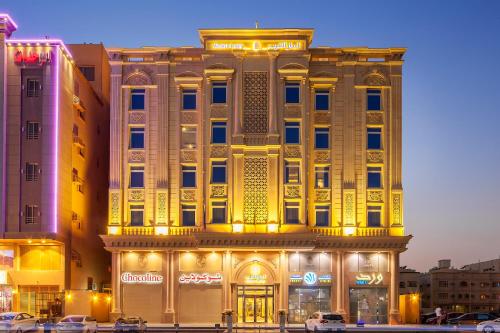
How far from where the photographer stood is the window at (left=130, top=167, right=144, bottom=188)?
67.9 meters

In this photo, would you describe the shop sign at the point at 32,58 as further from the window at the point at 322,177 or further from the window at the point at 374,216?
the window at the point at 374,216

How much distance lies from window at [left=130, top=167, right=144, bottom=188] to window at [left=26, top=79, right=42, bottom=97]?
34.0 ft

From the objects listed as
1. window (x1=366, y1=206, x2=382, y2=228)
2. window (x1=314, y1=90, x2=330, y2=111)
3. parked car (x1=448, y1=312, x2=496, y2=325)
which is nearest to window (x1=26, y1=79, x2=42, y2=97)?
window (x1=314, y1=90, x2=330, y2=111)

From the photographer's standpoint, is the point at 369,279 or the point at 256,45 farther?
the point at 256,45

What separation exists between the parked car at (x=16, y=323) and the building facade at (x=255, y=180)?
1384 centimetres

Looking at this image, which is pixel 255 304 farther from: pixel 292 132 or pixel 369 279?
pixel 292 132

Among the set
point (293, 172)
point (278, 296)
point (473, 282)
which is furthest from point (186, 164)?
point (473, 282)

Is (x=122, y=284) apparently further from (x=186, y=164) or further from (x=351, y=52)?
(x=351, y=52)

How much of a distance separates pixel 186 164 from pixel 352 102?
51.3ft

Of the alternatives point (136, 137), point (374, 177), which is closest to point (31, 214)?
point (136, 137)

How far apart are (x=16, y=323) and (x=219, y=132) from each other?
1003 inches

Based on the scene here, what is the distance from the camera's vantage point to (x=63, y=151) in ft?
215

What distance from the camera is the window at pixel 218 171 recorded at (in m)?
67.2

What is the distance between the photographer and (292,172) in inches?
2645
